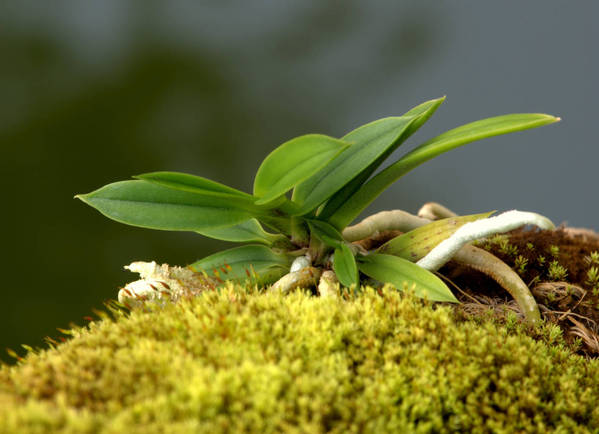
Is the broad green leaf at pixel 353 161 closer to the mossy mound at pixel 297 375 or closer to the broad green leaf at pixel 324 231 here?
the broad green leaf at pixel 324 231

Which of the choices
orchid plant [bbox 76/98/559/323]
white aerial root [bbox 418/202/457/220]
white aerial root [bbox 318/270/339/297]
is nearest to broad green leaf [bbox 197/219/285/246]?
orchid plant [bbox 76/98/559/323]

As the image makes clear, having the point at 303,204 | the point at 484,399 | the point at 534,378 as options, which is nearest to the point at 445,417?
the point at 484,399

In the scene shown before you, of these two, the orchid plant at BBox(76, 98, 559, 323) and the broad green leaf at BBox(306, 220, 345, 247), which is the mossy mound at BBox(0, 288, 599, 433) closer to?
the orchid plant at BBox(76, 98, 559, 323)

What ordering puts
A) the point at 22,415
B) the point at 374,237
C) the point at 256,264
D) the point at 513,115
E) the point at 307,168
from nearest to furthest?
the point at 22,415 → the point at 307,168 → the point at 513,115 → the point at 256,264 → the point at 374,237

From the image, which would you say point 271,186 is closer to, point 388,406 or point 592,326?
point 388,406

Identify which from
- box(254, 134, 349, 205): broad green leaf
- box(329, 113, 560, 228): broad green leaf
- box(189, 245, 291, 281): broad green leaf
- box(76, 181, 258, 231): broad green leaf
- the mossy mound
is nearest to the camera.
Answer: the mossy mound

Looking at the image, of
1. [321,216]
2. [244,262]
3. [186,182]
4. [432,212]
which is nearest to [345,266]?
[321,216]
